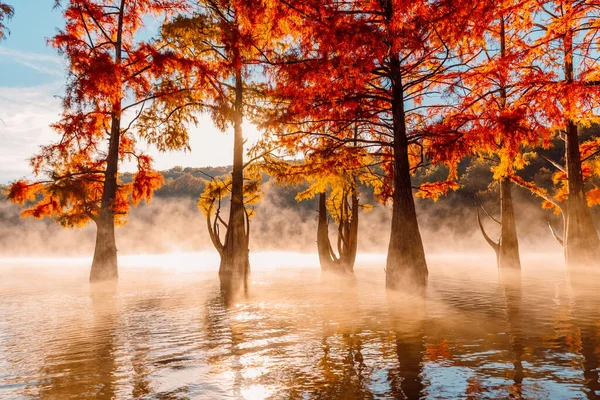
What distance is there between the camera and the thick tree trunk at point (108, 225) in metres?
19.5

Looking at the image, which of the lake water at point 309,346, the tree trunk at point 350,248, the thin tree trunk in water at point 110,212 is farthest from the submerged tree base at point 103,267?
the tree trunk at point 350,248

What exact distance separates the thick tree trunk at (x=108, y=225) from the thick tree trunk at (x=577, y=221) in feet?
60.5

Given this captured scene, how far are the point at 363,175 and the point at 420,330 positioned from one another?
36.8ft

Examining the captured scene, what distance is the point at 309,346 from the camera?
7223mm

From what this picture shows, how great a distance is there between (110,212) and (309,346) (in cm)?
1542

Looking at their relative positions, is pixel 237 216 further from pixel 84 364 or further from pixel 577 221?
pixel 577 221

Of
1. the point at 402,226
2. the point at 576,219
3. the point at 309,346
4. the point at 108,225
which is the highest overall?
the point at 108,225

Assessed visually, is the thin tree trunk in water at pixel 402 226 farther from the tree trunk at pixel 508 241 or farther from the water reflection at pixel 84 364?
the tree trunk at pixel 508 241

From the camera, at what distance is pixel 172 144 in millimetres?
19703

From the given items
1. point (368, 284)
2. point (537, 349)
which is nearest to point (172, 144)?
point (368, 284)

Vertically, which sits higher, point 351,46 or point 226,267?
point 351,46

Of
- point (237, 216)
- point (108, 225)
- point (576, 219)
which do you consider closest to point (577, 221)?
point (576, 219)

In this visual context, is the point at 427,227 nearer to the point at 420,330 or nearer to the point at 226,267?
the point at 226,267

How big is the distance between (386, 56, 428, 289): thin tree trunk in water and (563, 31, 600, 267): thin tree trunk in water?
9154 millimetres
